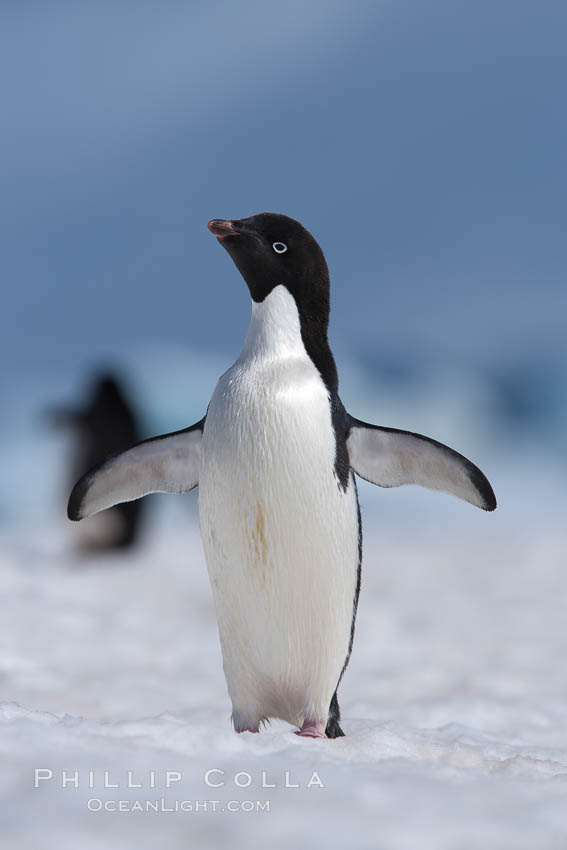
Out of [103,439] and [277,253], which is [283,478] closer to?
[277,253]

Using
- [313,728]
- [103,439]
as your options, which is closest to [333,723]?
[313,728]

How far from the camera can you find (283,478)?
2182mm

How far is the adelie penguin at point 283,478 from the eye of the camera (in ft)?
7.19

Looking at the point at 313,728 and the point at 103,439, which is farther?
the point at 103,439

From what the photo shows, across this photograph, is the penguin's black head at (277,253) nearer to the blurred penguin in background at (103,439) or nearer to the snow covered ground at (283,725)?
the snow covered ground at (283,725)

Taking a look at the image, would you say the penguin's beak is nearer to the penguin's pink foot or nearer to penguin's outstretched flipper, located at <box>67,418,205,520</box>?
penguin's outstretched flipper, located at <box>67,418,205,520</box>

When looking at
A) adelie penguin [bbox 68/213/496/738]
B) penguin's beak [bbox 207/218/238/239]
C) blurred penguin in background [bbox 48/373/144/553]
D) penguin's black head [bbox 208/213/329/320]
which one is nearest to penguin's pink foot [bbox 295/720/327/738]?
adelie penguin [bbox 68/213/496/738]

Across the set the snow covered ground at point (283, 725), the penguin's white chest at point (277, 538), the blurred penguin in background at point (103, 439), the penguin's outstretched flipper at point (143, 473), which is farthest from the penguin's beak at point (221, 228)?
the blurred penguin in background at point (103, 439)

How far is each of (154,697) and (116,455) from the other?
4.29ft

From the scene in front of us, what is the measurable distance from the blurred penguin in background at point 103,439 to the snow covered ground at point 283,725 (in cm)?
29

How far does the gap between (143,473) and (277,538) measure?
0.54 m

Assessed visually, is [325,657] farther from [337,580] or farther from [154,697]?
[154,697]

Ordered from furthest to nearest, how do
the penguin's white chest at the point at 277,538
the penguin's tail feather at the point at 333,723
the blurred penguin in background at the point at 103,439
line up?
the blurred penguin in background at the point at 103,439, the penguin's tail feather at the point at 333,723, the penguin's white chest at the point at 277,538

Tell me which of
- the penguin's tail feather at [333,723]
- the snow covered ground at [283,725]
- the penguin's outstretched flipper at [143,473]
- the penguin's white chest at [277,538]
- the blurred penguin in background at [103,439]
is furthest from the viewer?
the blurred penguin in background at [103,439]
